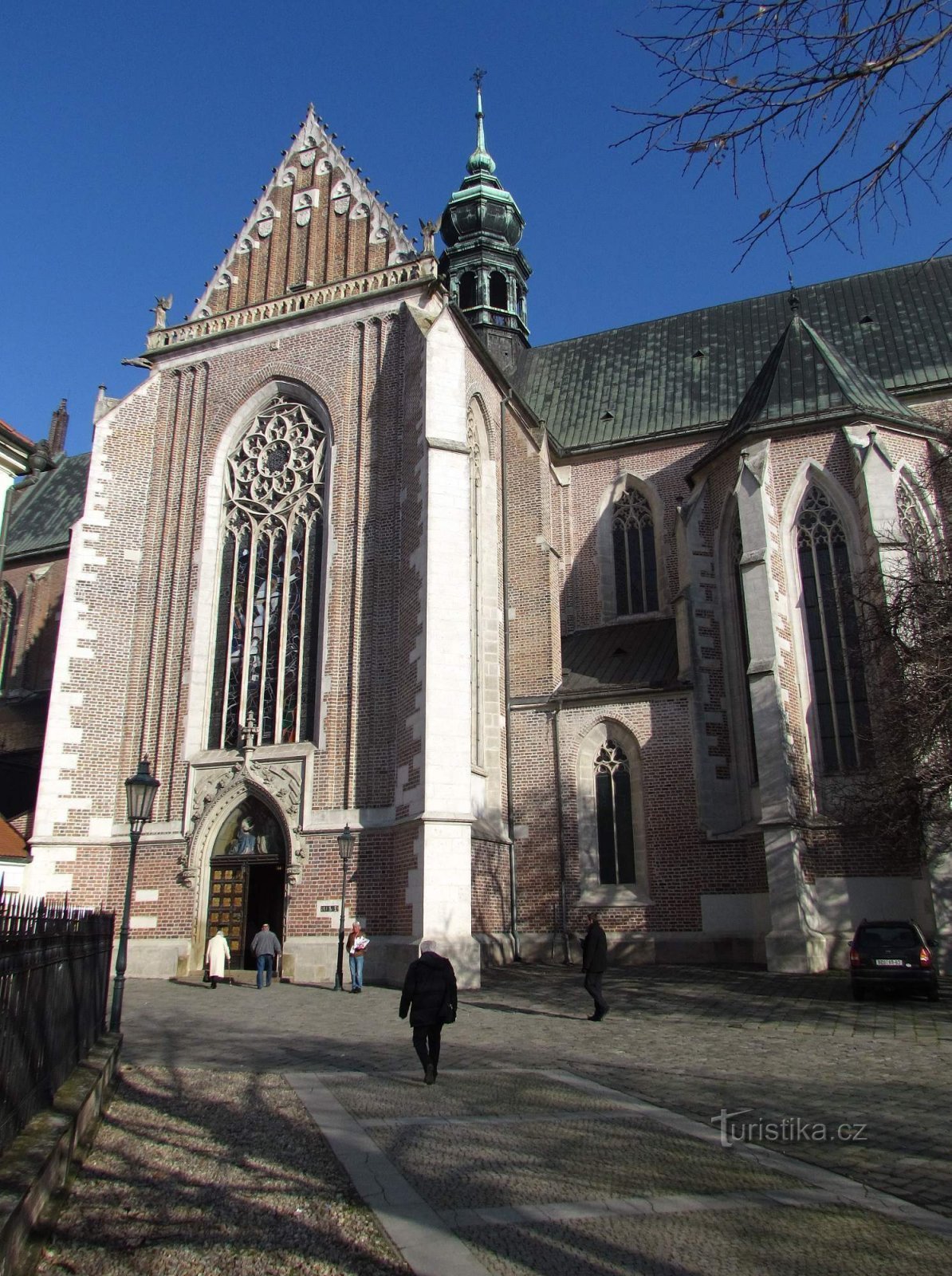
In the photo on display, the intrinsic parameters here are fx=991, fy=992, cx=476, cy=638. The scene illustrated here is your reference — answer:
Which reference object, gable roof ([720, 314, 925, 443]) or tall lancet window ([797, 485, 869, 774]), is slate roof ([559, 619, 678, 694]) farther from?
gable roof ([720, 314, 925, 443])

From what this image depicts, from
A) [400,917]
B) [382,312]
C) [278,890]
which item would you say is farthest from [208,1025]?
[382,312]

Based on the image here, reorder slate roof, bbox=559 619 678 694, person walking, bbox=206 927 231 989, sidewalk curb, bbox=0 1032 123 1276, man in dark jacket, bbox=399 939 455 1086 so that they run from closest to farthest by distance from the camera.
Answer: sidewalk curb, bbox=0 1032 123 1276, man in dark jacket, bbox=399 939 455 1086, person walking, bbox=206 927 231 989, slate roof, bbox=559 619 678 694

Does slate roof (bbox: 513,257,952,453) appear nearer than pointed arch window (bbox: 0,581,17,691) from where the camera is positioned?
Yes

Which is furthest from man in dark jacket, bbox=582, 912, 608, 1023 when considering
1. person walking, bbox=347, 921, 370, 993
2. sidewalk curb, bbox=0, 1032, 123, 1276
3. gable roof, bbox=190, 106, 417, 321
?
gable roof, bbox=190, 106, 417, 321

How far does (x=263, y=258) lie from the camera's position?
22.3 metres

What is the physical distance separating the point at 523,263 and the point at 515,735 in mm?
18950

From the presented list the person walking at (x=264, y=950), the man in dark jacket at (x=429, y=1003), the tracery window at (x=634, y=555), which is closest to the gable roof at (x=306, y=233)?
the tracery window at (x=634, y=555)

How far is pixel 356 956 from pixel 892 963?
770 centimetres

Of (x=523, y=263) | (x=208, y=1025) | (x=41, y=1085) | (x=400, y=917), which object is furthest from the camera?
(x=523, y=263)

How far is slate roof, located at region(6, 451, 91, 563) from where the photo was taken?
31000mm

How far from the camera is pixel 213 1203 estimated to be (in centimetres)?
500

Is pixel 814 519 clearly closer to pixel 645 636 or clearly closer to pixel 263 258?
pixel 645 636

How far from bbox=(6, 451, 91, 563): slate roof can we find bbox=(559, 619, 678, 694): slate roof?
52.7 ft

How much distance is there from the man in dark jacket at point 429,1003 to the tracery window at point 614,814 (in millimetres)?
11678
